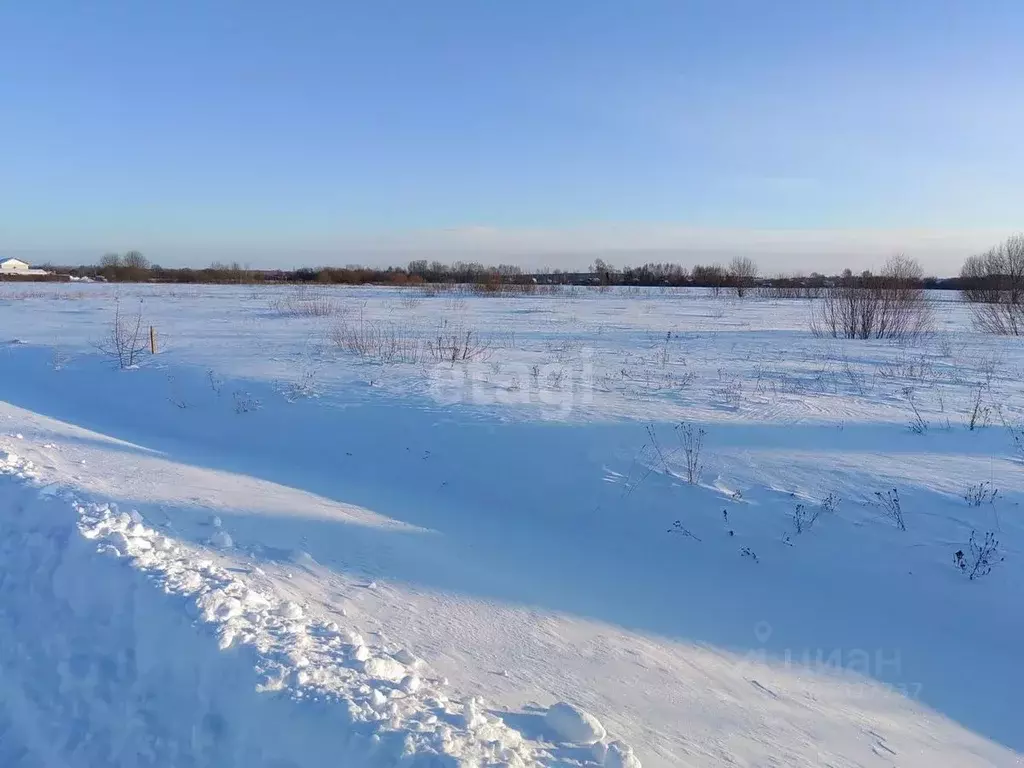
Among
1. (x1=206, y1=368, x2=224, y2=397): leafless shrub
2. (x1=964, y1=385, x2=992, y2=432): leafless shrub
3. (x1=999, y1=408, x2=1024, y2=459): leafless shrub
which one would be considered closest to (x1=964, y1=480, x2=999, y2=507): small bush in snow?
(x1=999, y1=408, x2=1024, y2=459): leafless shrub

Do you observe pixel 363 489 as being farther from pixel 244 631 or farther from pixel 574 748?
pixel 574 748

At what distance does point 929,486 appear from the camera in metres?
6.13

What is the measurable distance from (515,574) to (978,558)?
367cm

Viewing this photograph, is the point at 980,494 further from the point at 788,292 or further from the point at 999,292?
the point at 788,292

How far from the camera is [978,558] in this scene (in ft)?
16.8

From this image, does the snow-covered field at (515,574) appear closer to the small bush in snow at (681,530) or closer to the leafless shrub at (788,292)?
the small bush in snow at (681,530)

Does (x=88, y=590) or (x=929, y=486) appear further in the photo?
(x=929, y=486)

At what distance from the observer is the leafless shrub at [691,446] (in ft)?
21.9

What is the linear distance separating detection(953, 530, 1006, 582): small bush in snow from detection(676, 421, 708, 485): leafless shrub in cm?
225

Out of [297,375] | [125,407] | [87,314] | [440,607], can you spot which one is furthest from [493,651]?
[87,314]

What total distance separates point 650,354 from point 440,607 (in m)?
11.3

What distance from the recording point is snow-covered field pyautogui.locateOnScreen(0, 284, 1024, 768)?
3135 mm

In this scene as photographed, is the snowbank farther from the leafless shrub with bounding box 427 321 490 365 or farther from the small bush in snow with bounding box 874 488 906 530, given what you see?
the leafless shrub with bounding box 427 321 490 365

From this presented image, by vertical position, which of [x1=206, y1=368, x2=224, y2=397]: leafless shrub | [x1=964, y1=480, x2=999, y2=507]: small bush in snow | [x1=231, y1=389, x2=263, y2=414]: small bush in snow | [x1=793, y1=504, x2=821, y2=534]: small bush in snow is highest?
[x1=206, y1=368, x2=224, y2=397]: leafless shrub
